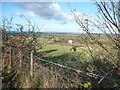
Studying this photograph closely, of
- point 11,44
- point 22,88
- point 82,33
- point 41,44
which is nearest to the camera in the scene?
point 22,88

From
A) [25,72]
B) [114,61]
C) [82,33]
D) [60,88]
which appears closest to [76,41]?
[82,33]

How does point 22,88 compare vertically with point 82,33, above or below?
below

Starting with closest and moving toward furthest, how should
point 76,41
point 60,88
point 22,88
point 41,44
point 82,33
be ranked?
point 60,88
point 22,88
point 82,33
point 76,41
point 41,44

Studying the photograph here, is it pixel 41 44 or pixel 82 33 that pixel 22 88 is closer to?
pixel 82 33

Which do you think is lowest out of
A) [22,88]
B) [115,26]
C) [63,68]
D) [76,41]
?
[22,88]

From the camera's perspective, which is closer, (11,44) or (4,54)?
(4,54)

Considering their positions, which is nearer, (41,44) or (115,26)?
(115,26)

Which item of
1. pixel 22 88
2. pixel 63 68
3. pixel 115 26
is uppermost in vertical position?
pixel 115 26

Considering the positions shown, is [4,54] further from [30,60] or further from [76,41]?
[76,41]

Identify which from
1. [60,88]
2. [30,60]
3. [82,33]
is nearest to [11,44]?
[30,60]
